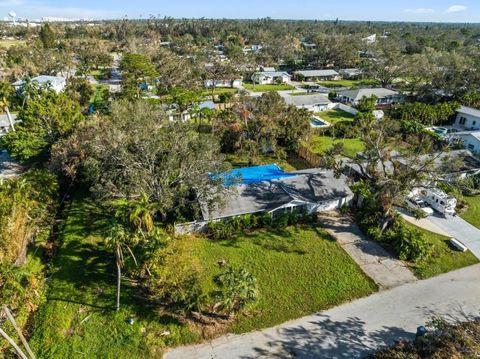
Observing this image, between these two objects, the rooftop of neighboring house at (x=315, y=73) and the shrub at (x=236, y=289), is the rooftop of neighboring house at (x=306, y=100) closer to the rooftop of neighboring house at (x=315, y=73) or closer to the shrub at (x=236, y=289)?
the rooftop of neighboring house at (x=315, y=73)

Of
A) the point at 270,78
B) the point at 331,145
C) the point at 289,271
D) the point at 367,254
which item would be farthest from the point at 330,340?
the point at 270,78

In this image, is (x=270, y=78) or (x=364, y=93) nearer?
(x=364, y=93)

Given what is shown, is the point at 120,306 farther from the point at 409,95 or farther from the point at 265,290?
the point at 409,95

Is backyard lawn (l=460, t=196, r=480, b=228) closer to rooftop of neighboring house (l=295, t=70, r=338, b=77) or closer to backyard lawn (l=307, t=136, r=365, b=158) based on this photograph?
backyard lawn (l=307, t=136, r=365, b=158)

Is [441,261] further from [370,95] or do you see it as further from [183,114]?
[370,95]

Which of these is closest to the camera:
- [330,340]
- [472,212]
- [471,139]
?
[330,340]

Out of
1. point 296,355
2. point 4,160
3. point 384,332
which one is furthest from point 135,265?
point 4,160
